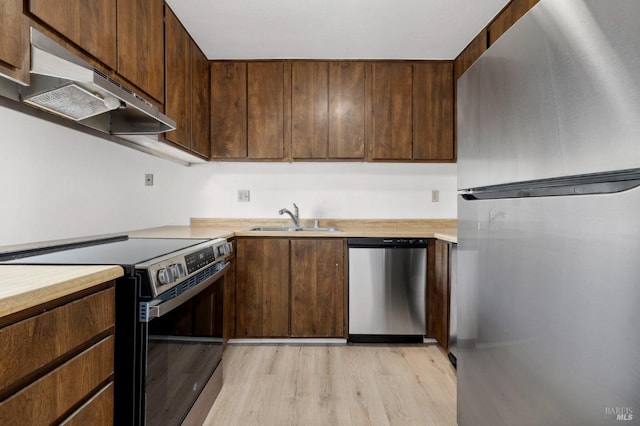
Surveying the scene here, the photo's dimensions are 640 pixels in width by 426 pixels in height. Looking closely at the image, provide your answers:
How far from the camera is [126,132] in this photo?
1913 mm

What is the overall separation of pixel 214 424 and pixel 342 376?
0.80m

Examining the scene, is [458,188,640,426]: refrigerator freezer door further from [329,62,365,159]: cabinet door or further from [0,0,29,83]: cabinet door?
[329,62,365,159]: cabinet door

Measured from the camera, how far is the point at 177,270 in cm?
128

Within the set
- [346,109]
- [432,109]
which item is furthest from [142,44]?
[432,109]

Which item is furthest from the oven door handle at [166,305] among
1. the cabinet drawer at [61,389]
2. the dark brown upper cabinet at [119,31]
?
the dark brown upper cabinet at [119,31]

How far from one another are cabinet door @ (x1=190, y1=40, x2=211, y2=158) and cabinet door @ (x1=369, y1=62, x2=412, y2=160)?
1.31 m

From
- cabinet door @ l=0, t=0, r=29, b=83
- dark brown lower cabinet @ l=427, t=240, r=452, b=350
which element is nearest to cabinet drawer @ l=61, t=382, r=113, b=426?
cabinet door @ l=0, t=0, r=29, b=83

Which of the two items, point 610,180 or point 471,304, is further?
point 471,304

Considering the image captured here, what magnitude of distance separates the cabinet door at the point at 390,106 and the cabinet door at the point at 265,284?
113cm

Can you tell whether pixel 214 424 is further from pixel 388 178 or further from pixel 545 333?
pixel 388 178

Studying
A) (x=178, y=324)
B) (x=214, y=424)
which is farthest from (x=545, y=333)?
(x=214, y=424)

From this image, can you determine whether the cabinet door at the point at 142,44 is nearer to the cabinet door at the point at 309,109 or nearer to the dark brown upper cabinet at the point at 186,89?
the dark brown upper cabinet at the point at 186,89

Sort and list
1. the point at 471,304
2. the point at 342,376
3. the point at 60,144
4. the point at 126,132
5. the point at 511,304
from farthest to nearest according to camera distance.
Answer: the point at 342,376
the point at 126,132
the point at 60,144
the point at 471,304
the point at 511,304

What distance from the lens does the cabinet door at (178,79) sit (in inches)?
81.0
